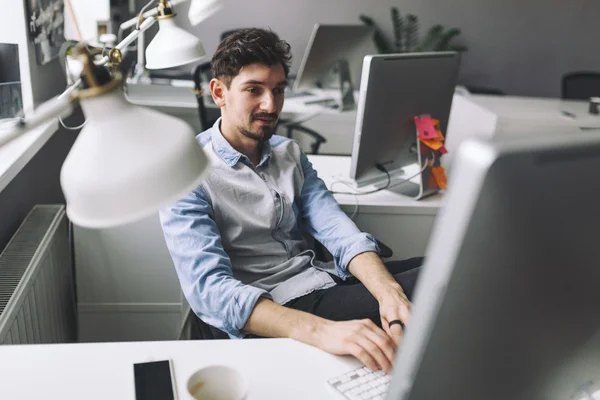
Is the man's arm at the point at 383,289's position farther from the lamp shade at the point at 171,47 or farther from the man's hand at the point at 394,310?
the lamp shade at the point at 171,47

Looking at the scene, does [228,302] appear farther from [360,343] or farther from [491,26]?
[491,26]

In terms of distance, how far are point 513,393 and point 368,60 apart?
3.85 ft

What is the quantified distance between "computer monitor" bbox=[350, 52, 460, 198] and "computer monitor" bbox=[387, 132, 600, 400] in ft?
3.80

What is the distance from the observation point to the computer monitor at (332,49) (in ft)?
9.70

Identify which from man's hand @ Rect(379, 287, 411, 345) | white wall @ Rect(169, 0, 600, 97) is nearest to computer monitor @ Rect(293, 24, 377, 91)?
white wall @ Rect(169, 0, 600, 97)

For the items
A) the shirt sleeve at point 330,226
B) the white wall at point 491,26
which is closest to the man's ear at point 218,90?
the shirt sleeve at point 330,226

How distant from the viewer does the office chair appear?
377cm

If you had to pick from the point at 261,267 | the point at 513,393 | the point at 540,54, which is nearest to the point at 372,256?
the point at 261,267

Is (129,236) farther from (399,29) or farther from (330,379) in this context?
(399,29)

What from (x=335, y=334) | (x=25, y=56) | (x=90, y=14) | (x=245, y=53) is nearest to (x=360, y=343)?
(x=335, y=334)

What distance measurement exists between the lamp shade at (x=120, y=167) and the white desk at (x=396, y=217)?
1303mm

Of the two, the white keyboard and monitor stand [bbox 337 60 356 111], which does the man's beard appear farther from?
monitor stand [bbox 337 60 356 111]

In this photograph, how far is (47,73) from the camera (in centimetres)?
234

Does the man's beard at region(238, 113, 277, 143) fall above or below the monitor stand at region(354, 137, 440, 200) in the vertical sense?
above
